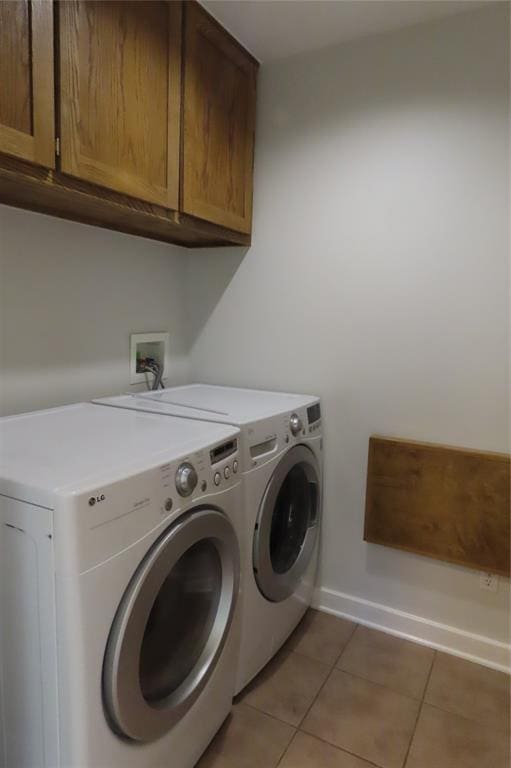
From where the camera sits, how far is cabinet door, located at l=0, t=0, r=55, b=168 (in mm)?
1011

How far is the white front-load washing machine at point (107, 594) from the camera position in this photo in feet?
2.79

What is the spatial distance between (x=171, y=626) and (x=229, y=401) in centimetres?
84

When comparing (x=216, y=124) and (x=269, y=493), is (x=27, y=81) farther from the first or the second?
(x=269, y=493)

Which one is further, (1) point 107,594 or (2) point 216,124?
(2) point 216,124

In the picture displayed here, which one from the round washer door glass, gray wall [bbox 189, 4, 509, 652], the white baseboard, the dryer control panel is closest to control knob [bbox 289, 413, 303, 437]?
the dryer control panel

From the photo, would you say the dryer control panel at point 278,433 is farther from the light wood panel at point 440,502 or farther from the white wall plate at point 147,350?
the white wall plate at point 147,350

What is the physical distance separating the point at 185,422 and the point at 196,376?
92cm

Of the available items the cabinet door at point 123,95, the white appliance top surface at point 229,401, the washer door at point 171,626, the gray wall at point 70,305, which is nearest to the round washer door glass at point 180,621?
the washer door at point 171,626

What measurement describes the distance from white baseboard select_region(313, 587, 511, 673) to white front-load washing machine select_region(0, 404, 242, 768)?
91 cm

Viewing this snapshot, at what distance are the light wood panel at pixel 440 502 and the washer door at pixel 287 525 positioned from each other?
0.82 feet

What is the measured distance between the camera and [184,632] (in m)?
1.23

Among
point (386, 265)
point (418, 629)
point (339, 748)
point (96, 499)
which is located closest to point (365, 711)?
point (339, 748)

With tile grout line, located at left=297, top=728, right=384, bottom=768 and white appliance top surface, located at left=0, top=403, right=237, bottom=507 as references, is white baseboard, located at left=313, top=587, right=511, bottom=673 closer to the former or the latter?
tile grout line, located at left=297, top=728, right=384, bottom=768

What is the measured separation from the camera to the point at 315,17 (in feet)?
5.41
